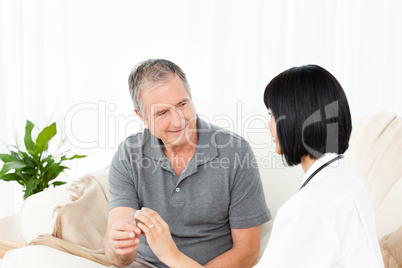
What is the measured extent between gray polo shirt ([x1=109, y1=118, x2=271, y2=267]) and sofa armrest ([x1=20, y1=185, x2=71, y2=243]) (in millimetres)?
250

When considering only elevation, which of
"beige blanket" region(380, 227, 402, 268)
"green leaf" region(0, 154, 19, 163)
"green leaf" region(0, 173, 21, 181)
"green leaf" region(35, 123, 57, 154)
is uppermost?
"green leaf" region(35, 123, 57, 154)

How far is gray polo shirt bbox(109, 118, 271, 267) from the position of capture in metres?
1.58

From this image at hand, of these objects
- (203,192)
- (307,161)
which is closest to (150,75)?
(203,192)

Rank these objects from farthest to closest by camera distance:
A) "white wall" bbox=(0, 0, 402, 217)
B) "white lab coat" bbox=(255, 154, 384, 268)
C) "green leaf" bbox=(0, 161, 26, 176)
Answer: "white wall" bbox=(0, 0, 402, 217) < "green leaf" bbox=(0, 161, 26, 176) < "white lab coat" bbox=(255, 154, 384, 268)

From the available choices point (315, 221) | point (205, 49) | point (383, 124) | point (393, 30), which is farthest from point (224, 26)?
point (315, 221)

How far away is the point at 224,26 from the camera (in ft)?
9.07

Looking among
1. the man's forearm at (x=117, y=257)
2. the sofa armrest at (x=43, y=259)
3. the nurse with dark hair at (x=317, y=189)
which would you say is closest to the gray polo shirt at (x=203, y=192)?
the man's forearm at (x=117, y=257)

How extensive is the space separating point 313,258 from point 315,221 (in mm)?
80

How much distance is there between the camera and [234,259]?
1.52 meters

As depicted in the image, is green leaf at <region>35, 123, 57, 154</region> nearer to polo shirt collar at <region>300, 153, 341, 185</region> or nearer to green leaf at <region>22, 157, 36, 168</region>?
green leaf at <region>22, 157, 36, 168</region>

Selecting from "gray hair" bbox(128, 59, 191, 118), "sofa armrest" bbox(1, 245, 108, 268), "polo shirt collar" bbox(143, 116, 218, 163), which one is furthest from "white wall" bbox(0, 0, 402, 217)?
"sofa armrest" bbox(1, 245, 108, 268)

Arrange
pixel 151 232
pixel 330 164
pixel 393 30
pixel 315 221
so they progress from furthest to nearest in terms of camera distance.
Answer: pixel 393 30
pixel 151 232
pixel 330 164
pixel 315 221

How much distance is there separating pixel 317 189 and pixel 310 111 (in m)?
0.18

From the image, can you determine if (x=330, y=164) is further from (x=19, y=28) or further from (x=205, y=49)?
(x=19, y=28)
